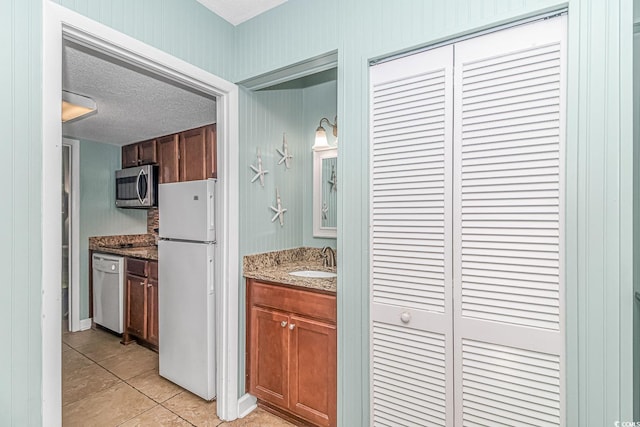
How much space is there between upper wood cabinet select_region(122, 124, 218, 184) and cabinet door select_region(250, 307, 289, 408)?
5.31 ft

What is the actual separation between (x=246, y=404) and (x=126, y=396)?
3.10 ft

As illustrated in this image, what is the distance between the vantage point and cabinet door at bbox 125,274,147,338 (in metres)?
3.30

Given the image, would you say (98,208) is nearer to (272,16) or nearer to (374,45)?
(272,16)

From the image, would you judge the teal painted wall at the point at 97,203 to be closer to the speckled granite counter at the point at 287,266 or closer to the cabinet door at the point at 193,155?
the cabinet door at the point at 193,155

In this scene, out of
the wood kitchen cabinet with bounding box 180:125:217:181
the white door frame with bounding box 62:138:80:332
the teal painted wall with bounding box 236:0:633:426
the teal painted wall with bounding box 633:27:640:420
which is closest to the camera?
the teal painted wall with bounding box 236:0:633:426

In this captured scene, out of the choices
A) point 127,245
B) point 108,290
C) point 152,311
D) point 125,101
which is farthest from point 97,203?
point 125,101

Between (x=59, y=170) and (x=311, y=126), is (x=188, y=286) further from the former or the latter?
(x=311, y=126)

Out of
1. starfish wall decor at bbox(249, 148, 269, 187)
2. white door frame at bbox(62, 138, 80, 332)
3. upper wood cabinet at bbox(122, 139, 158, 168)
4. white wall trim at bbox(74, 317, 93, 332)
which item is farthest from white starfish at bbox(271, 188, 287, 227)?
white wall trim at bbox(74, 317, 93, 332)

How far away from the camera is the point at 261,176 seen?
2.31m

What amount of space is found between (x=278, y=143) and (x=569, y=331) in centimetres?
198

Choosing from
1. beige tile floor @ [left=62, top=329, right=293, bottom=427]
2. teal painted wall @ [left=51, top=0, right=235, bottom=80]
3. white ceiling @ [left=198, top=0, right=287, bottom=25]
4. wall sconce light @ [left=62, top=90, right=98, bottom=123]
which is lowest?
beige tile floor @ [left=62, top=329, right=293, bottom=427]

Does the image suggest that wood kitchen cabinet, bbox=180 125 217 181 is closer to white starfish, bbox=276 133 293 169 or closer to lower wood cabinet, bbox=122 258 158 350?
lower wood cabinet, bbox=122 258 158 350

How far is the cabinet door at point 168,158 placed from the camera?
3.63m

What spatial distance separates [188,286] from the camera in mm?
2365
